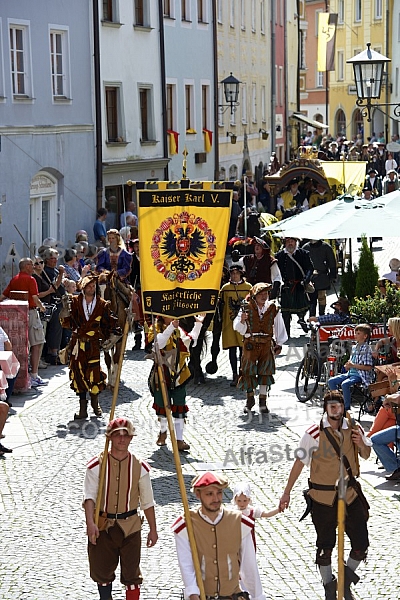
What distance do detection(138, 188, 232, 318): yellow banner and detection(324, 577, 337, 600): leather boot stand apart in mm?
3275

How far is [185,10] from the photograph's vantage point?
36.0m

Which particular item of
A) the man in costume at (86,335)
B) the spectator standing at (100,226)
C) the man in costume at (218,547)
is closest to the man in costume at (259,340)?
the man in costume at (86,335)

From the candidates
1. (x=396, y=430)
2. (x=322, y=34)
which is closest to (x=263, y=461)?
(x=396, y=430)

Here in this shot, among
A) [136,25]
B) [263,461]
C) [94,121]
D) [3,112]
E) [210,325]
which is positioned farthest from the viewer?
[136,25]

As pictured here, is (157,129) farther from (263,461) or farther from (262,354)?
(263,461)

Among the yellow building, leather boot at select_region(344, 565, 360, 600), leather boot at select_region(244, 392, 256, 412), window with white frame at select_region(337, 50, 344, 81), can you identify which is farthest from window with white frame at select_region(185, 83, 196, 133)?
window with white frame at select_region(337, 50, 344, 81)

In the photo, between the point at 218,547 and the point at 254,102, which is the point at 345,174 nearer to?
the point at 254,102

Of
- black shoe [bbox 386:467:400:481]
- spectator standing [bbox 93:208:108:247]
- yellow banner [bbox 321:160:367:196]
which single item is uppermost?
yellow banner [bbox 321:160:367:196]

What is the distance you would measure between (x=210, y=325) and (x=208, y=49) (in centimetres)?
2205

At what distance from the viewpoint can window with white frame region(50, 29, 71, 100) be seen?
27.1 meters

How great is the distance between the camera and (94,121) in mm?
29219

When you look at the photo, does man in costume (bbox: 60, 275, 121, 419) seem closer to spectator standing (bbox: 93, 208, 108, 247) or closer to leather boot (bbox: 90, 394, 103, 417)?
leather boot (bbox: 90, 394, 103, 417)

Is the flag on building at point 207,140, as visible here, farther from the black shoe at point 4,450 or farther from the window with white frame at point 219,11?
the black shoe at point 4,450

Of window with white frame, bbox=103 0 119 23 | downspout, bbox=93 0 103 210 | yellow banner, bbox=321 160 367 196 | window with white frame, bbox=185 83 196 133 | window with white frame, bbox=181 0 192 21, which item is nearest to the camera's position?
yellow banner, bbox=321 160 367 196
